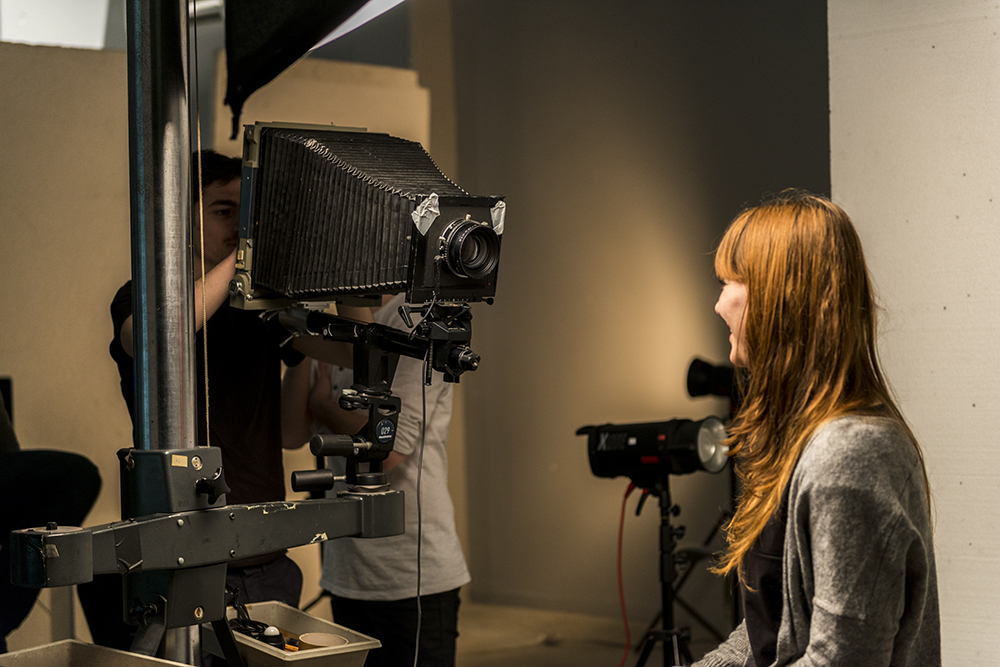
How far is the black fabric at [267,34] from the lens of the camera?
2062mm

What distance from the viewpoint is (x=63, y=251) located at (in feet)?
6.92

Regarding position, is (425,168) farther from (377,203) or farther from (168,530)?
(168,530)

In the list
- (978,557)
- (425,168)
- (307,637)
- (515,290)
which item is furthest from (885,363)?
(515,290)

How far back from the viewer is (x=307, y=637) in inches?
59.1

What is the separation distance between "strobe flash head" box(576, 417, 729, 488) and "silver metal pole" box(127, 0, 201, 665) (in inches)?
46.0

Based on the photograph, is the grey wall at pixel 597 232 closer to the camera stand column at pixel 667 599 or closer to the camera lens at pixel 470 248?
the camera stand column at pixel 667 599

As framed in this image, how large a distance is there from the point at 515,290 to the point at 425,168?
94.2 inches

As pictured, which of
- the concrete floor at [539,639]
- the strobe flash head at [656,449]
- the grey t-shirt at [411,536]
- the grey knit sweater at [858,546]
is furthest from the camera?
the concrete floor at [539,639]

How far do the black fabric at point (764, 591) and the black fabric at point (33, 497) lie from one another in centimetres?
151

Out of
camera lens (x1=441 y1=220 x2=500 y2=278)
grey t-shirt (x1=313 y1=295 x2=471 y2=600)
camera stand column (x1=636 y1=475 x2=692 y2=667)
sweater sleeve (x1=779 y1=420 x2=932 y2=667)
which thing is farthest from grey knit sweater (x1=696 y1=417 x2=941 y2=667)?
camera stand column (x1=636 y1=475 x2=692 y2=667)

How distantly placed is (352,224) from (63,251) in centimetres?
91

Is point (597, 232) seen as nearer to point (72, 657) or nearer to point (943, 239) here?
point (943, 239)

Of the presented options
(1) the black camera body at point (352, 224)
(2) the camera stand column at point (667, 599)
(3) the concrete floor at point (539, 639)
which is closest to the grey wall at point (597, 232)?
(3) the concrete floor at point (539, 639)

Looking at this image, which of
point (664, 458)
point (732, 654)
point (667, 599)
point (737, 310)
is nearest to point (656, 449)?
point (664, 458)
